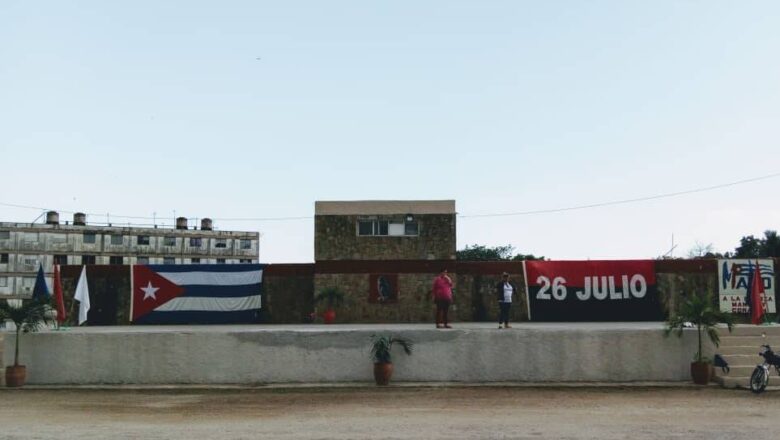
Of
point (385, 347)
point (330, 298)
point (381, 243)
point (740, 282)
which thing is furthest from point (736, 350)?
point (330, 298)

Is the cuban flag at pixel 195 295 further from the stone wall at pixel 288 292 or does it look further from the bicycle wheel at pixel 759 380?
the bicycle wheel at pixel 759 380

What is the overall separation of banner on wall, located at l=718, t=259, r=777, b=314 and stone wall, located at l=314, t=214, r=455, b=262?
32.2ft

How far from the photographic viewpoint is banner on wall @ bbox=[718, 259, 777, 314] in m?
27.8

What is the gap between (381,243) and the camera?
95.2 ft

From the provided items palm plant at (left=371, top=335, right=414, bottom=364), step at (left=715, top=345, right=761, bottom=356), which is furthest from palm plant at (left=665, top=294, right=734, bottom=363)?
palm plant at (left=371, top=335, right=414, bottom=364)

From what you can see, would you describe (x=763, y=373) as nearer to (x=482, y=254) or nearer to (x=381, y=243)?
(x=381, y=243)

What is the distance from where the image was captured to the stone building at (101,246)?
88938 millimetres

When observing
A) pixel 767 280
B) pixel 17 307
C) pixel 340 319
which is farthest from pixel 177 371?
pixel 767 280

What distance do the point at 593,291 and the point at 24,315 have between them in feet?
61.5

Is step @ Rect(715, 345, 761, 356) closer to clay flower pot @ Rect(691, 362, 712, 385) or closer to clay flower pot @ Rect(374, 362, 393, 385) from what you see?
clay flower pot @ Rect(691, 362, 712, 385)

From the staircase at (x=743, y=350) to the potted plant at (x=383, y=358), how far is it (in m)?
7.51

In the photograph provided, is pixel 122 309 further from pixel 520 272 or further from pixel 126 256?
pixel 126 256

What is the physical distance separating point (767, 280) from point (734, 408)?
594 inches

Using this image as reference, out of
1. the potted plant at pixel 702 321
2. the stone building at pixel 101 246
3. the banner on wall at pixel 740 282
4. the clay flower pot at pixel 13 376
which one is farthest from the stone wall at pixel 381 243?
the stone building at pixel 101 246
